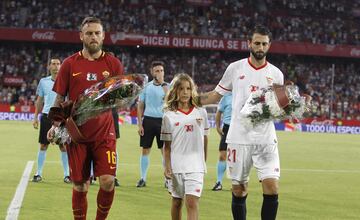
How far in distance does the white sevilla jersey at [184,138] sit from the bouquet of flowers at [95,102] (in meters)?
0.64

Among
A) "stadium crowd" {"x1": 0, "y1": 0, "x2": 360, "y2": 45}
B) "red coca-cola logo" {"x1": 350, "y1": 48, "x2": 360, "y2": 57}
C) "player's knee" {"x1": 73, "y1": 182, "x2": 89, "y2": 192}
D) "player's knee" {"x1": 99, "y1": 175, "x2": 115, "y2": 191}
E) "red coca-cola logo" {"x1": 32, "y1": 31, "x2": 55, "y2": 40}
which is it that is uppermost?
"stadium crowd" {"x1": 0, "y1": 0, "x2": 360, "y2": 45}

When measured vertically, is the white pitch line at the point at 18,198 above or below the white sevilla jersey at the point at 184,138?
below

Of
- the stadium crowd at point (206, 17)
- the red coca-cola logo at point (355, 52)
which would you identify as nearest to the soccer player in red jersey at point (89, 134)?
the stadium crowd at point (206, 17)

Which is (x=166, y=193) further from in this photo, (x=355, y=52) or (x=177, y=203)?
(x=355, y=52)

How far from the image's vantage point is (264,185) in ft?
24.6

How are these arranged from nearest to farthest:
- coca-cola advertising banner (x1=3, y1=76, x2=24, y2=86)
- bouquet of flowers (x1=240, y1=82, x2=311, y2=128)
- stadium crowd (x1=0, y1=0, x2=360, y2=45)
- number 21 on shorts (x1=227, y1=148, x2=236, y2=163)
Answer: bouquet of flowers (x1=240, y1=82, x2=311, y2=128), number 21 on shorts (x1=227, y1=148, x2=236, y2=163), coca-cola advertising banner (x1=3, y1=76, x2=24, y2=86), stadium crowd (x1=0, y1=0, x2=360, y2=45)

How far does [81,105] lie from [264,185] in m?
2.08

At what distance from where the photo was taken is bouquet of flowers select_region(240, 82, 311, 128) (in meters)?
7.37

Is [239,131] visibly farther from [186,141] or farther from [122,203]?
[122,203]

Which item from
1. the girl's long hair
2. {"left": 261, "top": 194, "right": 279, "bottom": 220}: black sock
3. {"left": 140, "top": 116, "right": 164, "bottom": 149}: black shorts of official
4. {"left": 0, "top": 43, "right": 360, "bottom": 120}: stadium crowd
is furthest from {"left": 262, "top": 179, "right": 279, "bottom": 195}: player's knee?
{"left": 0, "top": 43, "right": 360, "bottom": 120}: stadium crowd

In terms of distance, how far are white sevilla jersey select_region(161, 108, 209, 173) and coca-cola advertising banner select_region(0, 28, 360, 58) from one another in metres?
45.2

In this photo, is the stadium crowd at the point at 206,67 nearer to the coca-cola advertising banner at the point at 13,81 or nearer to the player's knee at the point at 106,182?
the coca-cola advertising banner at the point at 13,81

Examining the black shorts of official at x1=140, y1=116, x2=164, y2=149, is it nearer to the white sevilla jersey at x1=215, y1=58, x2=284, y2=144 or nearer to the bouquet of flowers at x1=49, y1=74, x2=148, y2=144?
the white sevilla jersey at x1=215, y1=58, x2=284, y2=144

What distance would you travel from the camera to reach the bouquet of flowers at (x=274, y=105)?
737 cm
